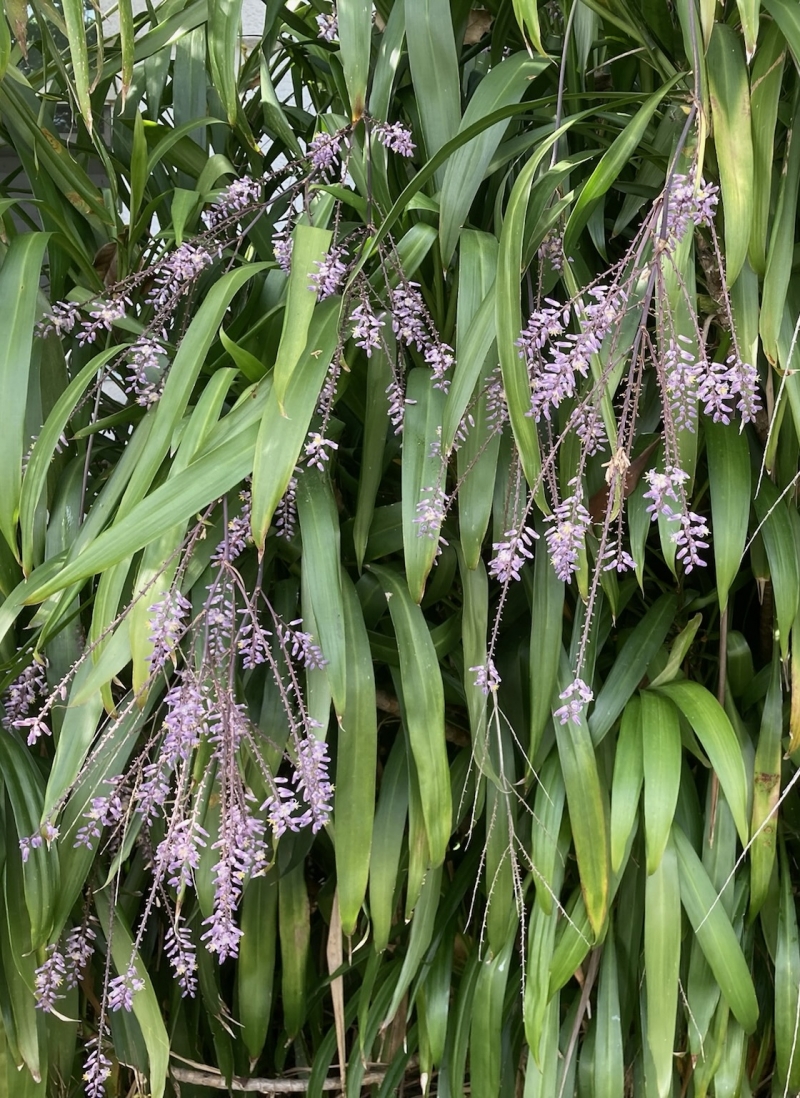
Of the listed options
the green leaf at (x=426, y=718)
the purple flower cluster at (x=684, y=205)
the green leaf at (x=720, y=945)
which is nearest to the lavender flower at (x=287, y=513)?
the green leaf at (x=426, y=718)

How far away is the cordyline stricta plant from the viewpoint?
25.2 inches

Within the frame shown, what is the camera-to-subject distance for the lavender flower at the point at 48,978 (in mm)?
711

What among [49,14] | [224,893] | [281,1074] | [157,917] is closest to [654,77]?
[49,14]

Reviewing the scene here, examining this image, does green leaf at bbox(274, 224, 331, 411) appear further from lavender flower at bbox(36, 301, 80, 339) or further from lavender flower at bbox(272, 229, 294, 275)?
lavender flower at bbox(36, 301, 80, 339)

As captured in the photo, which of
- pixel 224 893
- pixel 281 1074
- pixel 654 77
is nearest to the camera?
pixel 224 893

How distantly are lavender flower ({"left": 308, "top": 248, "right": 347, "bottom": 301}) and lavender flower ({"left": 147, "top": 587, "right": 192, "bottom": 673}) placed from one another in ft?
0.79

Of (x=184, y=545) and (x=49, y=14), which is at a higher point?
(x=49, y=14)

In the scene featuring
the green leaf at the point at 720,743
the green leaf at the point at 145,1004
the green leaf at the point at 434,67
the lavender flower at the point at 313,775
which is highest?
the green leaf at the point at 434,67

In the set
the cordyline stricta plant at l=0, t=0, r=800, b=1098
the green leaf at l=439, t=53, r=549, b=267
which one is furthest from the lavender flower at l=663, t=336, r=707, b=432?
the green leaf at l=439, t=53, r=549, b=267

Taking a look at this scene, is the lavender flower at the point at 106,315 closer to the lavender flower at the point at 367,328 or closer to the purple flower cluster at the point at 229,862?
the lavender flower at the point at 367,328

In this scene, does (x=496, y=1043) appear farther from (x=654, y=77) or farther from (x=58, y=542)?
(x=654, y=77)

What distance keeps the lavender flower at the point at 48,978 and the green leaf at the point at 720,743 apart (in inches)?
21.5

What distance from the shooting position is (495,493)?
75cm

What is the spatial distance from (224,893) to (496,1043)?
0.33 m
